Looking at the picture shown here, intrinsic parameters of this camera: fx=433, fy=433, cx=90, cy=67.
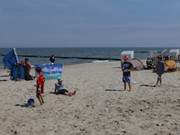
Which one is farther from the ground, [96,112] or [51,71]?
[51,71]

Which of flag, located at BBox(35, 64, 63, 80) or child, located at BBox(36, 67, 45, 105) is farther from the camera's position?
flag, located at BBox(35, 64, 63, 80)

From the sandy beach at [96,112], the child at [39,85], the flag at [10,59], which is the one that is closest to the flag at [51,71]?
the flag at [10,59]

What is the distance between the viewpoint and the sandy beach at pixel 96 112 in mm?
10289

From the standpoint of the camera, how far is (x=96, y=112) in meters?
12.5

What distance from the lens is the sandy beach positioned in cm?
1029

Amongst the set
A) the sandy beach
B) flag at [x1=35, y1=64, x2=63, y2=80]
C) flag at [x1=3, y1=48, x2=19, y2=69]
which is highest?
flag at [x1=3, y1=48, x2=19, y2=69]

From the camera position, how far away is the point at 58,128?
414 inches

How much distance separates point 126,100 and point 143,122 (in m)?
3.71

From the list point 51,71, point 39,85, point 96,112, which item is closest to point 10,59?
point 51,71

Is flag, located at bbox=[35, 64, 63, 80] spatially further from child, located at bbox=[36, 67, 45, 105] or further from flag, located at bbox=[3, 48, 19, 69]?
child, located at bbox=[36, 67, 45, 105]

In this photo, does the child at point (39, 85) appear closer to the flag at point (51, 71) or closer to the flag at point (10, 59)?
the flag at point (51, 71)

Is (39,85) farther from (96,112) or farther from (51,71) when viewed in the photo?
(51,71)

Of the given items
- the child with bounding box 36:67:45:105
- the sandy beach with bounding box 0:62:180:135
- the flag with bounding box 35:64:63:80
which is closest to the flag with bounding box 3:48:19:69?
the flag with bounding box 35:64:63:80

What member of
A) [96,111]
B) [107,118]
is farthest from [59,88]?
[107,118]
